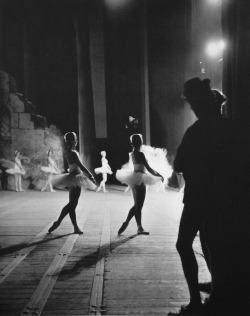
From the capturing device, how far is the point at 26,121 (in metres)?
19.4

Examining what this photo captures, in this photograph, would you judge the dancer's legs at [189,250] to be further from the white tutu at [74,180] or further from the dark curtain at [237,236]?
the white tutu at [74,180]

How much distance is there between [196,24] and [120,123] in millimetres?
8043

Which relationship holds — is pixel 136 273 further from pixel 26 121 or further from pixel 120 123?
pixel 120 123

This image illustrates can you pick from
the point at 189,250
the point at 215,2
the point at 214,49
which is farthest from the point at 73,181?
the point at 215,2

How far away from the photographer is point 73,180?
271 inches

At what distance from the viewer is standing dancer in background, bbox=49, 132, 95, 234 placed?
673 centimetres

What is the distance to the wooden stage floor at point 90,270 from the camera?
10.7ft

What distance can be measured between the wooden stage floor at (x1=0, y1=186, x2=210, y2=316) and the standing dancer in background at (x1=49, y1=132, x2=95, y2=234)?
394 mm

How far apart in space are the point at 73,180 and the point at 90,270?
9.15 feet

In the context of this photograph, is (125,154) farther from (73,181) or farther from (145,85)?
(73,181)

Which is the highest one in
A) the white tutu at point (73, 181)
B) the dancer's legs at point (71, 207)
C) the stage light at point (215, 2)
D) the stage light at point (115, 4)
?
the stage light at point (115, 4)

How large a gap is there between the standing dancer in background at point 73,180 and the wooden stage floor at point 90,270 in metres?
0.39

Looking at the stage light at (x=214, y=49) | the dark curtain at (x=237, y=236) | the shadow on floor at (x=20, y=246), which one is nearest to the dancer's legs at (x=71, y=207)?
the shadow on floor at (x=20, y=246)

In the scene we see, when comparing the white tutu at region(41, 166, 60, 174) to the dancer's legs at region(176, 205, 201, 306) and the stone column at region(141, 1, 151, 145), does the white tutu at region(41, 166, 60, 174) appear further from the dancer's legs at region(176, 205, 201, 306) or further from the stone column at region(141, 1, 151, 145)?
the dancer's legs at region(176, 205, 201, 306)
